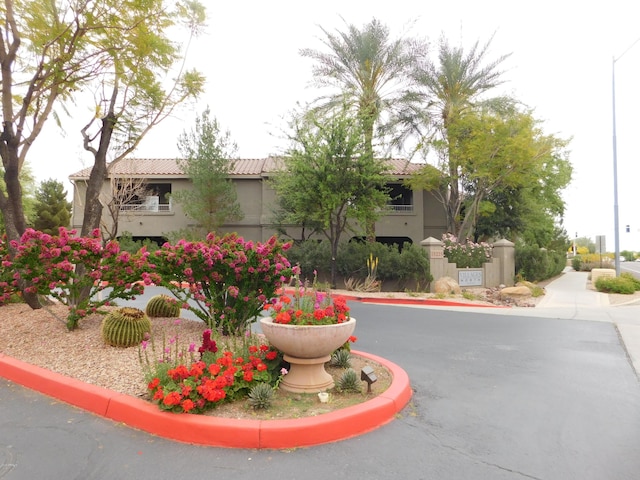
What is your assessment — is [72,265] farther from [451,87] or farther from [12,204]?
[451,87]

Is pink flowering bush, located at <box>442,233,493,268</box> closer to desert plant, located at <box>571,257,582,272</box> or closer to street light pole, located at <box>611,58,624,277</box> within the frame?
street light pole, located at <box>611,58,624,277</box>

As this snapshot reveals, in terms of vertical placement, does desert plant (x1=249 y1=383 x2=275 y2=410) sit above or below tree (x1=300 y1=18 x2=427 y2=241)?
below

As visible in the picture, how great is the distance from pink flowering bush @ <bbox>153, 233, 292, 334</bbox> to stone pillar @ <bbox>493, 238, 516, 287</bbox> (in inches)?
577

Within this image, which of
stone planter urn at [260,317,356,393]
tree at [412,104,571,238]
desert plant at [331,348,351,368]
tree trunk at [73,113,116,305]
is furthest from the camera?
tree at [412,104,571,238]

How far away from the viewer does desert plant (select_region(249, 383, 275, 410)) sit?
3.99m

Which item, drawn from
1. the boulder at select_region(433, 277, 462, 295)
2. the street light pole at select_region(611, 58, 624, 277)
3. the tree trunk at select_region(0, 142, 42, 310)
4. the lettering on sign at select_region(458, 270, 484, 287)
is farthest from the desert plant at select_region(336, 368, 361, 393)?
the street light pole at select_region(611, 58, 624, 277)

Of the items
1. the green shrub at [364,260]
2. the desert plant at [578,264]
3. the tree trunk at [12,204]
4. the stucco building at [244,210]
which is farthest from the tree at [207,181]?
the desert plant at [578,264]

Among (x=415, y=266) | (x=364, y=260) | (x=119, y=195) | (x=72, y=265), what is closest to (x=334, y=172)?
(x=364, y=260)

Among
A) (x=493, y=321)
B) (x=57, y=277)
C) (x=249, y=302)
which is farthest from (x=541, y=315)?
(x=57, y=277)

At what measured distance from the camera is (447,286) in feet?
52.0

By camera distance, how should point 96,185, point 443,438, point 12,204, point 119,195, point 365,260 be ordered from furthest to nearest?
1. point 119,195
2. point 365,260
3. point 96,185
4. point 12,204
5. point 443,438

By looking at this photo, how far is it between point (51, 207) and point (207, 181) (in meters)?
13.8

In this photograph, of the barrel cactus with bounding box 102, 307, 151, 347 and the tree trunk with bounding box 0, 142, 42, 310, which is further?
the tree trunk with bounding box 0, 142, 42, 310

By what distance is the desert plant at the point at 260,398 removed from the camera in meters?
3.99
